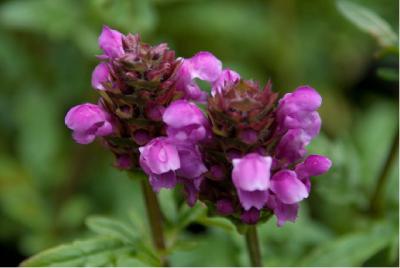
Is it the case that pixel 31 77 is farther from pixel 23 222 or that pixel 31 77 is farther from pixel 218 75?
pixel 218 75

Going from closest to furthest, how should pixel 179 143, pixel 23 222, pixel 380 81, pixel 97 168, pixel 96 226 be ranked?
pixel 179 143 < pixel 96 226 < pixel 23 222 < pixel 97 168 < pixel 380 81

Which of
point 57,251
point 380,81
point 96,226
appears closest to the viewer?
point 57,251

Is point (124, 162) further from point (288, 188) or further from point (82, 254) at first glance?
point (288, 188)

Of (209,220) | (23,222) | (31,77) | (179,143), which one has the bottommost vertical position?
(23,222)

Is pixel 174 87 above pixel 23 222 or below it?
above

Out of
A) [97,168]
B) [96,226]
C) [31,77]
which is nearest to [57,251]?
[96,226]

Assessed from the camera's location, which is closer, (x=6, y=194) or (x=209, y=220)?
(x=209, y=220)

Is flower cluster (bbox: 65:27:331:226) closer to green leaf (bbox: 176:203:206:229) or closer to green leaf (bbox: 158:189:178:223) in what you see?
green leaf (bbox: 176:203:206:229)
